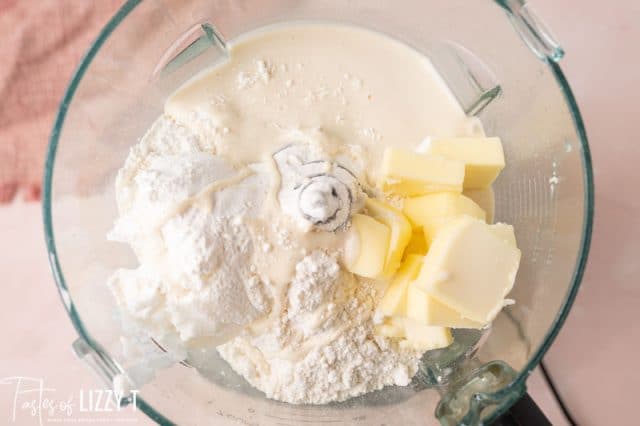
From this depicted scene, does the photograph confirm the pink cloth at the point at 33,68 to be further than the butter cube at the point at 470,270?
Yes

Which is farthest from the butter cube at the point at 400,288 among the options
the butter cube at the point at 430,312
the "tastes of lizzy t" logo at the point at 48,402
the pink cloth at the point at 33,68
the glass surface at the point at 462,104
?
the pink cloth at the point at 33,68

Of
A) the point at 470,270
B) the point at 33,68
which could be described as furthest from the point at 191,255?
the point at 33,68

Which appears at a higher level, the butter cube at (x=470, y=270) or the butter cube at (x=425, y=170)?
the butter cube at (x=425, y=170)

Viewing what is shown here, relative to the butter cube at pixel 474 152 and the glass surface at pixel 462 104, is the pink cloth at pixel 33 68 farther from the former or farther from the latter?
→ the butter cube at pixel 474 152

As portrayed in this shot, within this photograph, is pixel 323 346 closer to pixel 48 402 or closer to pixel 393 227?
pixel 393 227

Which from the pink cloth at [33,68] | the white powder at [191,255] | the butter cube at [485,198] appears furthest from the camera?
the pink cloth at [33,68]

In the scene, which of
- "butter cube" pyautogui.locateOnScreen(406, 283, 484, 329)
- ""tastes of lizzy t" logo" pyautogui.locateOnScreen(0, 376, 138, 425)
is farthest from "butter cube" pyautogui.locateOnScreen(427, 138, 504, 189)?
""tastes of lizzy t" logo" pyautogui.locateOnScreen(0, 376, 138, 425)

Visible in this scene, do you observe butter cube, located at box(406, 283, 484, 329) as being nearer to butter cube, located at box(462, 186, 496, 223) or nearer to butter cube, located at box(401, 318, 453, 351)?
butter cube, located at box(401, 318, 453, 351)

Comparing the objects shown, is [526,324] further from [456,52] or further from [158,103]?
[158,103]
